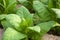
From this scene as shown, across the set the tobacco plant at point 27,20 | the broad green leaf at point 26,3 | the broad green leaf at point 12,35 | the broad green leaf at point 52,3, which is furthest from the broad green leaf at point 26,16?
the broad green leaf at point 26,3

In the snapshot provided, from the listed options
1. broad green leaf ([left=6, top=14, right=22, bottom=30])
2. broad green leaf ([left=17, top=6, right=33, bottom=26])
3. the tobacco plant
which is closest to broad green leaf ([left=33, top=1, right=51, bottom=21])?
the tobacco plant

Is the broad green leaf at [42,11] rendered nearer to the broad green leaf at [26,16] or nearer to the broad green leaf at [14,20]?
the broad green leaf at [26,16]

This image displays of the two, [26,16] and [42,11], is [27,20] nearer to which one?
[26,16]

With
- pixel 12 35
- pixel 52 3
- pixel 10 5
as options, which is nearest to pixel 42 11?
pixel 52 3

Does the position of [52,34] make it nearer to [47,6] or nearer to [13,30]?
[47,6]

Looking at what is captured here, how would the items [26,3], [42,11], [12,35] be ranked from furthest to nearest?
[26,3] < [42,11] < [12,35]

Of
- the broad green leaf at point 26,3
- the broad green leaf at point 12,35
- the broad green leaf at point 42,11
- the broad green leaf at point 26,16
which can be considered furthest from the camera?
the broad green leaf at point 26,3

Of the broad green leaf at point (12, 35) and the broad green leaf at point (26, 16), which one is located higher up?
the broad green leaf at point (26, 16)
